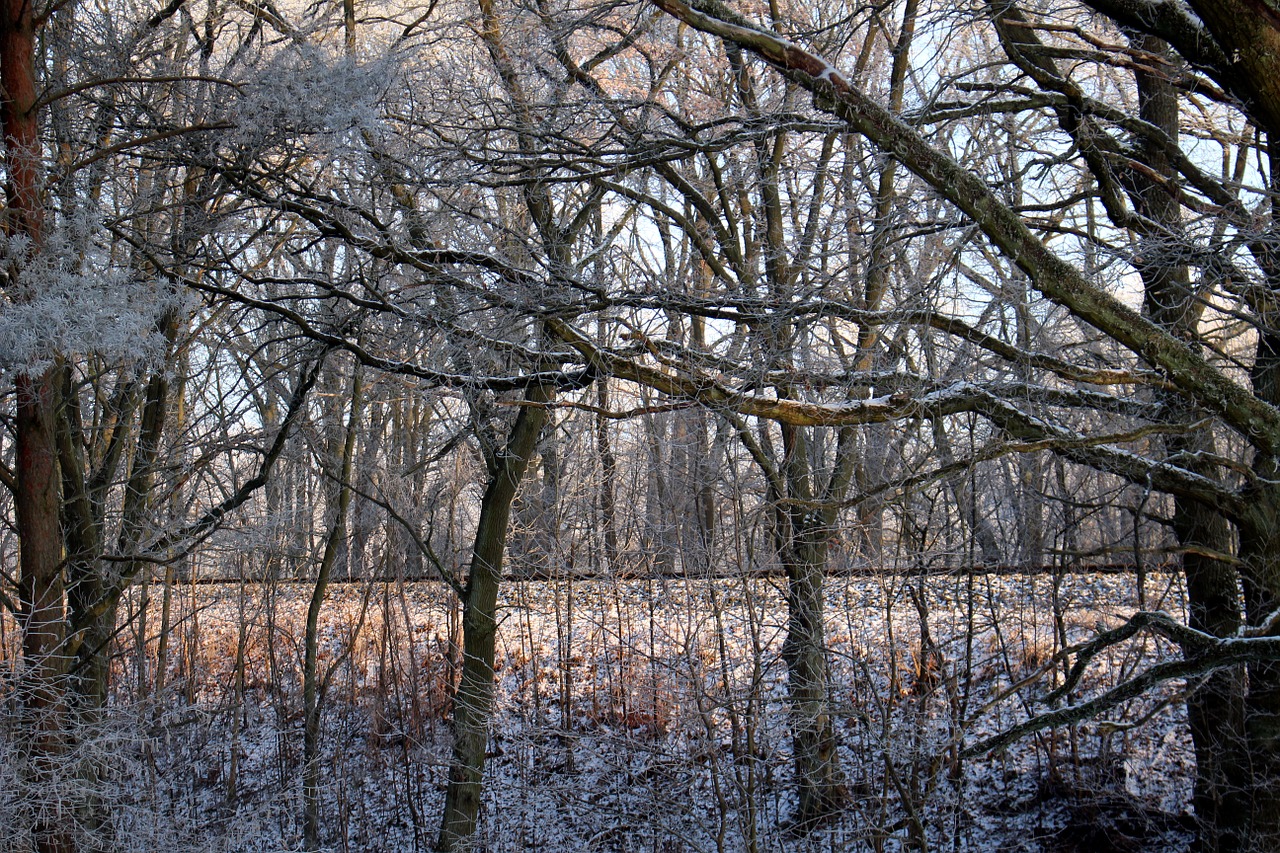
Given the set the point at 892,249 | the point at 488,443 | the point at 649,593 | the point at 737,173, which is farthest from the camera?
the point at 649,593

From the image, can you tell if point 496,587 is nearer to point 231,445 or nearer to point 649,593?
point 649,593

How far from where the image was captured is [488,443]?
360 inches

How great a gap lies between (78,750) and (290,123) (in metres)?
3.95

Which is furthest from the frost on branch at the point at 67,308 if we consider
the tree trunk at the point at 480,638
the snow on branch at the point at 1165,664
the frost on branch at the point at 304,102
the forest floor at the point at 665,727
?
the snow on branch at the point at 1165,664

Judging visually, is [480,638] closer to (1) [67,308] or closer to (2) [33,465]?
(2) [33,465]

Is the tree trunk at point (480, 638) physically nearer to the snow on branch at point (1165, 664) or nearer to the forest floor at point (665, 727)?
the forest floor at point (665, 727)

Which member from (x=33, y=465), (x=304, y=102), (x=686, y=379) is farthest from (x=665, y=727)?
(x=304, y=102)

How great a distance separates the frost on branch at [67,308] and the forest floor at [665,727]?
2.54 m

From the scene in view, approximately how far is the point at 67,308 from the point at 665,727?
7.50 m

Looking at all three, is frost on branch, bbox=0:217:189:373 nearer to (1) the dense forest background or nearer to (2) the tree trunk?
(1) the dense forest background

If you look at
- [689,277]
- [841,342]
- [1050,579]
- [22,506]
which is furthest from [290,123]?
[1050,579]

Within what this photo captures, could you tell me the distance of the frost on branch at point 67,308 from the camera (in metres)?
4.68

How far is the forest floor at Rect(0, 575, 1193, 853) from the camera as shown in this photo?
8.09m

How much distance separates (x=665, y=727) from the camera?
10.2 metres
